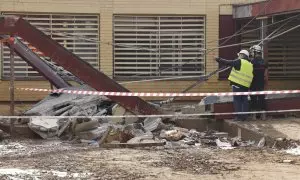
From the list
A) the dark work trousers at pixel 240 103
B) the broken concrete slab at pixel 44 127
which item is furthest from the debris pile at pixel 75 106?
the dark work trousers at pixel 240 103

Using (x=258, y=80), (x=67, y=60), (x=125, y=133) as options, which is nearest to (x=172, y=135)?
(x=125, y=133)

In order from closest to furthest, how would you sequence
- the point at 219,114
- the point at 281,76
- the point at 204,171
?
the point at 204,171, the point at 219,114, the point at 281,76

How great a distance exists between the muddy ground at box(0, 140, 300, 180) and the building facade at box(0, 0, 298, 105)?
7.28m

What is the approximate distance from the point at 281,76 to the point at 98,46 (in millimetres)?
5963

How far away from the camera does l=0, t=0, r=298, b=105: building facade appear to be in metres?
17.1

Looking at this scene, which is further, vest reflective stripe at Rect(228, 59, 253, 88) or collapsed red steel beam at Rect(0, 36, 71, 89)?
collapsed red steel beam at Rect(0, 36, 71, 89)

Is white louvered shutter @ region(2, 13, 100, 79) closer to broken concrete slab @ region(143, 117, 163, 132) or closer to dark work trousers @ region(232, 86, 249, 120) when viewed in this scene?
broken concrete slab @ region(143, 117, 163, 132)

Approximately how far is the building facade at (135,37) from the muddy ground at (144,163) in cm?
728

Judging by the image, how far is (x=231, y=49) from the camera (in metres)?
17.5

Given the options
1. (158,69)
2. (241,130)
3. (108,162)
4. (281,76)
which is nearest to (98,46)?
(158,69)

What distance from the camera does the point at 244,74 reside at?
12.3 m

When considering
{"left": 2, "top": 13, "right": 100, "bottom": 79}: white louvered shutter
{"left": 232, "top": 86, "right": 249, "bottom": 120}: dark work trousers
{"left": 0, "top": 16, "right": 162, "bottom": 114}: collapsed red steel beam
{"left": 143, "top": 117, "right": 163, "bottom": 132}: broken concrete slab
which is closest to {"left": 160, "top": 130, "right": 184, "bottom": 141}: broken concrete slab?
{"left": 143, "top": 117, "right": 163, "bottom": 132}: broken concrete slab

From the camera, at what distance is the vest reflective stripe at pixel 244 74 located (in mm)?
12266

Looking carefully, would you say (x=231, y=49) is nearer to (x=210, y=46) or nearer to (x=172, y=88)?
(x=210, y=46)
